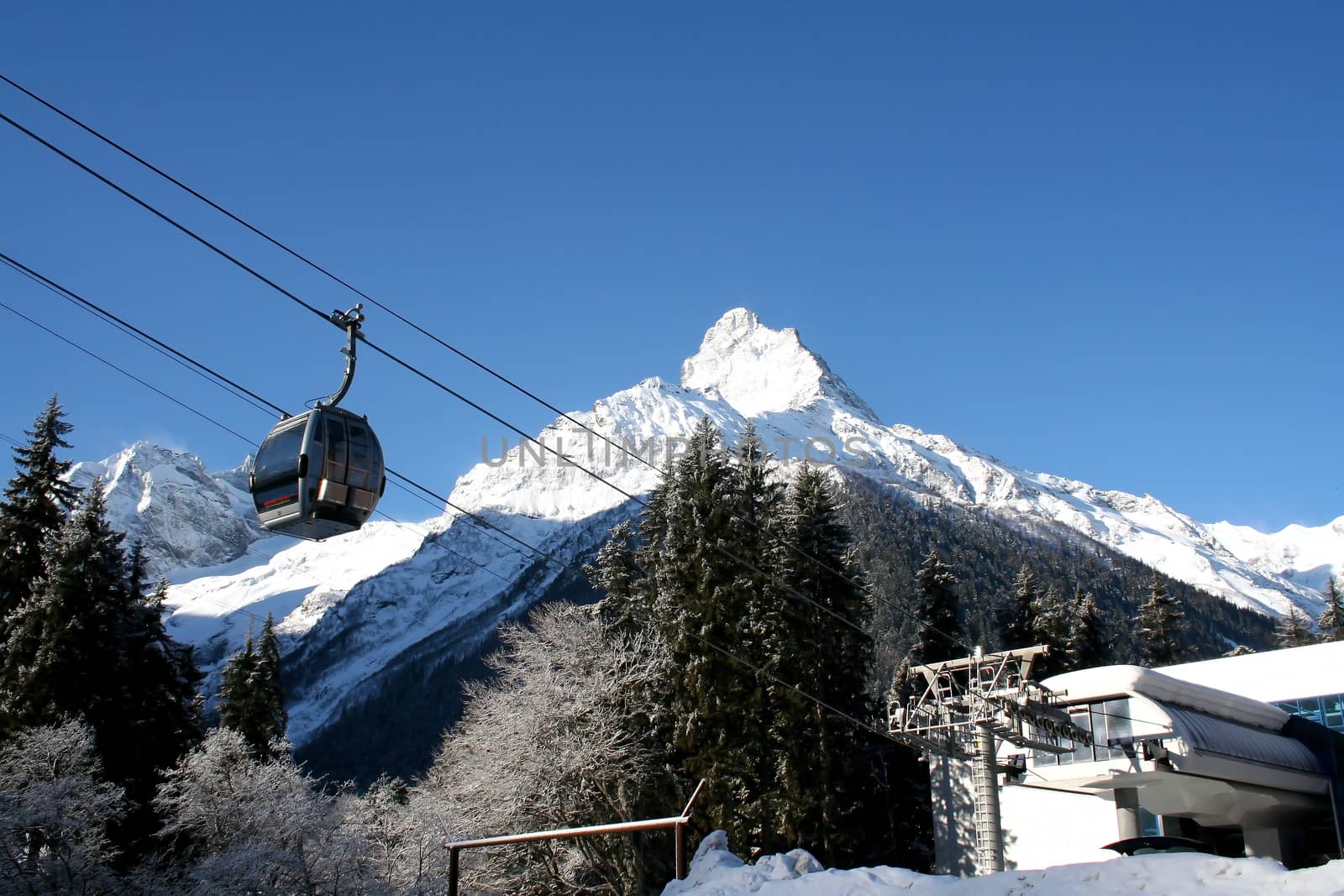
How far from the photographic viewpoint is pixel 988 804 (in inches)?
1358

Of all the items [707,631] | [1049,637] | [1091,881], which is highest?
[1049,637]

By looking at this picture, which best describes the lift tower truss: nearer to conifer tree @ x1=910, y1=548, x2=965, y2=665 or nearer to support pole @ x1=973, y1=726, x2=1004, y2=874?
support pole @ x1=973, y1=726, x2=1004, y2=874

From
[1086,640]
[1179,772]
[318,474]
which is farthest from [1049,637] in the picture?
[318,474]

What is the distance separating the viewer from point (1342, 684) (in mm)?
42281

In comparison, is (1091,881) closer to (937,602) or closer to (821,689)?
(821,689)

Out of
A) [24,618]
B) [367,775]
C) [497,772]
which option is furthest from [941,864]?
[367,775]

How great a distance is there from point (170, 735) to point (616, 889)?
16580 mm

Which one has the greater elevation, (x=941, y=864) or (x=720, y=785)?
(x=720, y=785)

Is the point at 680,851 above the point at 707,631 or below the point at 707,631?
below

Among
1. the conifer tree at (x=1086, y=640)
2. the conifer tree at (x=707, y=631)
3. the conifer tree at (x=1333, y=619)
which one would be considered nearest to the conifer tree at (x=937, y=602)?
the conifer tree at (x=1086, y=640)

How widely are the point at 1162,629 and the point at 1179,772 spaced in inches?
1459

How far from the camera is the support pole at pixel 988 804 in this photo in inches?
1344

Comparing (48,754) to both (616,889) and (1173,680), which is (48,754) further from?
(1173,680)

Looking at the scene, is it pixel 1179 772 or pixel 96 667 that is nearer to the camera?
pixel 1179 772
